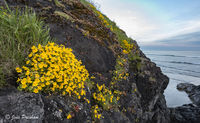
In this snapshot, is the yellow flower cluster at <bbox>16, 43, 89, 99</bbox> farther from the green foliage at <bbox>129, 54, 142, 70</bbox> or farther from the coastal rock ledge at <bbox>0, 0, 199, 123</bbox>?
the green foliage at <bbox>129, 54, 142, 70</bbox>

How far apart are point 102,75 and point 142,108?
11.2 feet

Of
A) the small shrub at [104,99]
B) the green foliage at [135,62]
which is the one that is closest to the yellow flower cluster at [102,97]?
the small shrub at [104,99]

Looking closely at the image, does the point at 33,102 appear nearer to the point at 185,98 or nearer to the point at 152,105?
the point at 152,105

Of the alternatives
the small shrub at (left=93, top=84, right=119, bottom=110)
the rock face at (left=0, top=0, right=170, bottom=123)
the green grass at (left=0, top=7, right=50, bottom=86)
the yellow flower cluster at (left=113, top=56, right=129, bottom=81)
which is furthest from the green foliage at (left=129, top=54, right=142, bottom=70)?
the green grass at (left=0, top=7, right=50, bottom=86)

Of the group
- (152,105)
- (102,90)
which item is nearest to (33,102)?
(102,90)

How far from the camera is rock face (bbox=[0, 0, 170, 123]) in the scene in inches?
87.7

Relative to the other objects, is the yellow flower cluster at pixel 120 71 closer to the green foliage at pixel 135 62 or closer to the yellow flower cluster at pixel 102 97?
the green foliage at pixel 135 62

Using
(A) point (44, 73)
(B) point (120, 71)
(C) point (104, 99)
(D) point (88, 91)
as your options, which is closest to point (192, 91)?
(B) point (120, 71)

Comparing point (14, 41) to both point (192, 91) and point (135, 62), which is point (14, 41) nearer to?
point (135, 62)

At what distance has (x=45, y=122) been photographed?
7.44 feet

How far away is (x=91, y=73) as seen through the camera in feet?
18.3

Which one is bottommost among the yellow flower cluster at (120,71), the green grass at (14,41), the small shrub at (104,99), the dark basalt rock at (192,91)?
the dark basalt rock at (192,91)

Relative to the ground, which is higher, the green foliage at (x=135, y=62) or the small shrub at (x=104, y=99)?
the green foliage at (x=135, y=62)

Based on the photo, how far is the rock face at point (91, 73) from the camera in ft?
7.31
